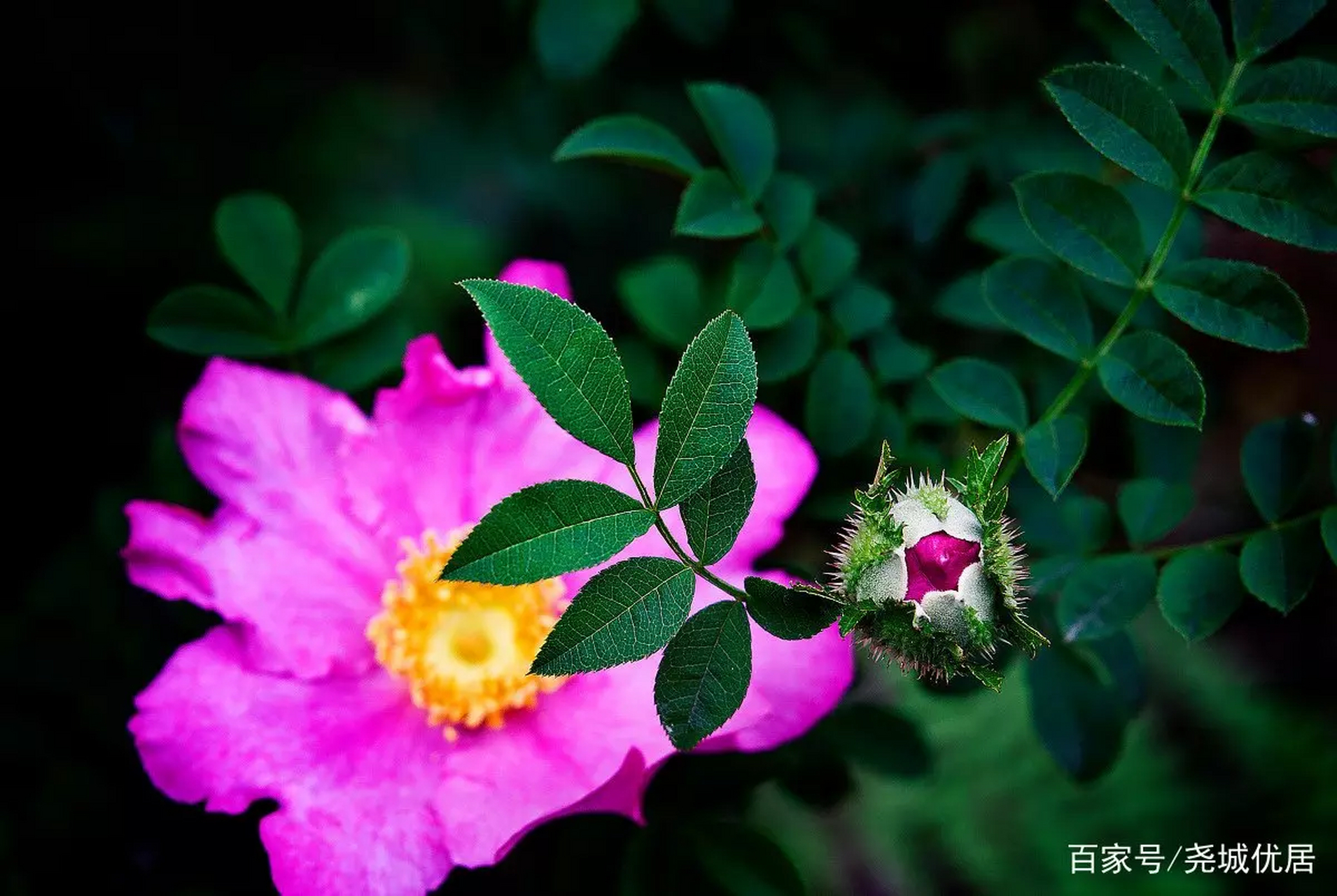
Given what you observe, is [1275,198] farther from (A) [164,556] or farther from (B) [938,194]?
(A) [164,556]

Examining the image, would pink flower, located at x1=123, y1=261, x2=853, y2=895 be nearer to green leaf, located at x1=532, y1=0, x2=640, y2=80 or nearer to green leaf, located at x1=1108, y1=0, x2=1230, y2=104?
green leaf, located at x1=532, y1=0, x2=640, y2=80

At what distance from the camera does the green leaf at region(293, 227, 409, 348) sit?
1.13 m

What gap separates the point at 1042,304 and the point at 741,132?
32 centimetres

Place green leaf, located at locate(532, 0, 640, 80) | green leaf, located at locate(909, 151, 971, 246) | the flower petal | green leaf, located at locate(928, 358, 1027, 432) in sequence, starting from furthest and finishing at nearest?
1. green leaf, located at locate(909, 151, 971, 246)
2. green leaf, located at locate(532, 0, 640, 80)
3. green leaf, located at locate(928, 358, 1027, 432)
4. the flower petal

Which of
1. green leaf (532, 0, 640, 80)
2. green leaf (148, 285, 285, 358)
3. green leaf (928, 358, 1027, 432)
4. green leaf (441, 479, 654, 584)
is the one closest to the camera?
green leaf (441, 479, 654, 584)

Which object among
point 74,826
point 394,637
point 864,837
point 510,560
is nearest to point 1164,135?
point 510,560

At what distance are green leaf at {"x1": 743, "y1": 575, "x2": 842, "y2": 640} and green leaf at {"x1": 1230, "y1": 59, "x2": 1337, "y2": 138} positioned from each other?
531 millimetres

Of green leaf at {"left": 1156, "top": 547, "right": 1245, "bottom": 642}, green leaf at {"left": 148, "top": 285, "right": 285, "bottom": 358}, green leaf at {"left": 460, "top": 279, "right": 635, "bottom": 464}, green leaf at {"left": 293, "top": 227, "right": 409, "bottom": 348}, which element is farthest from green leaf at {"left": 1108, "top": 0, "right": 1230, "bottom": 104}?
green leaf at {"left": 148, "top": 285, "right": 285, "bottom": 358}

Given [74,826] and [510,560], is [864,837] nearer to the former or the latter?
[74,826]

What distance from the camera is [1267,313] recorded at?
916mm

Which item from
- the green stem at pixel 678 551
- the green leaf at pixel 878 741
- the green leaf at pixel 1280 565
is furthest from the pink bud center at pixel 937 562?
the green leaf at pixel 878 741

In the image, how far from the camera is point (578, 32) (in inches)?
47.3

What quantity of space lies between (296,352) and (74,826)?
0.52m

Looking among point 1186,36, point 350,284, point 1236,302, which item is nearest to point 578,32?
A: point 350,284
